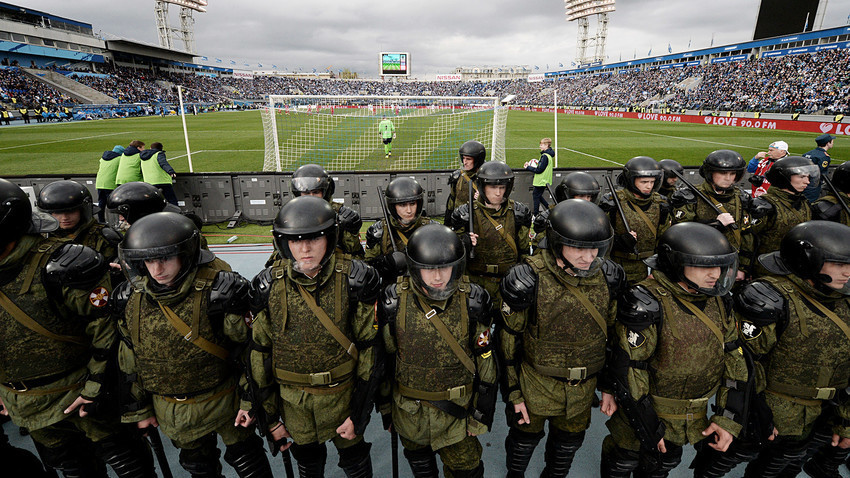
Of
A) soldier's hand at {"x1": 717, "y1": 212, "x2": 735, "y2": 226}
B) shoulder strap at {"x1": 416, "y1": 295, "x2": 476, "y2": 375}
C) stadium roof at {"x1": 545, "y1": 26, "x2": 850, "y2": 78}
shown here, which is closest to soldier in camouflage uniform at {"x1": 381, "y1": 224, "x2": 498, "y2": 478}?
shoulder strap at {"x1": 416, "y1": 295, "x2": 476, "y2": 375}

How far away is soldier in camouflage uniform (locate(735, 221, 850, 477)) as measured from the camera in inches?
110

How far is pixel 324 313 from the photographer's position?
9.61 feet

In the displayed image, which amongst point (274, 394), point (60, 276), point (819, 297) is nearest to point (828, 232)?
point (819, 297)

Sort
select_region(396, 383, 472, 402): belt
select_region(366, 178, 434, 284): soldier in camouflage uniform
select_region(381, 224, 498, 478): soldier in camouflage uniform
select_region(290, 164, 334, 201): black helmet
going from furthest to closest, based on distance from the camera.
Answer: select_region(290, 164, 334, 201): black helmet → select_region(366, 178, 434, 284): soldier in camouflage uniform → select_region(396, 383, 472, 402): belt → select_region(381, 224, 498, 478): soldier in camouflage uniform

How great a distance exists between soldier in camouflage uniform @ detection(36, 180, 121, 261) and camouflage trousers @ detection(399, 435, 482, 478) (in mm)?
4168

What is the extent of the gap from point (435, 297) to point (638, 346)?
1.58 metres

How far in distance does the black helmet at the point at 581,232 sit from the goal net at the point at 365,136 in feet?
32.1

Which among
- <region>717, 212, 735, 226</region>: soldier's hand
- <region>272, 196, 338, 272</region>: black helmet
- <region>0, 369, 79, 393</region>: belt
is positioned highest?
<region>272, 196, 338, 272</region>: black helmet

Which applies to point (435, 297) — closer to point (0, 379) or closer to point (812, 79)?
point (0, 379)

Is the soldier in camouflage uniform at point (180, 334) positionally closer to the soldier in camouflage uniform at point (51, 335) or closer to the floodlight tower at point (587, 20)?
the soldier in camouflage uniform at point (51, 335)

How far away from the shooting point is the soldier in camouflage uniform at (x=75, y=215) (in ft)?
13.7

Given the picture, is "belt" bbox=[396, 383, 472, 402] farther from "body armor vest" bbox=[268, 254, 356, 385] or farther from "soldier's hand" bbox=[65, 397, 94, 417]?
"soldier's hand" bbox=[65, 397, 94, 417]

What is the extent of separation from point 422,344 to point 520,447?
4.83ft

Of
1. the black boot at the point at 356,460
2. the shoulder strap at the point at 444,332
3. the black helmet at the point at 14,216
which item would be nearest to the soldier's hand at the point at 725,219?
the shoulder strap at the point at 444,332
